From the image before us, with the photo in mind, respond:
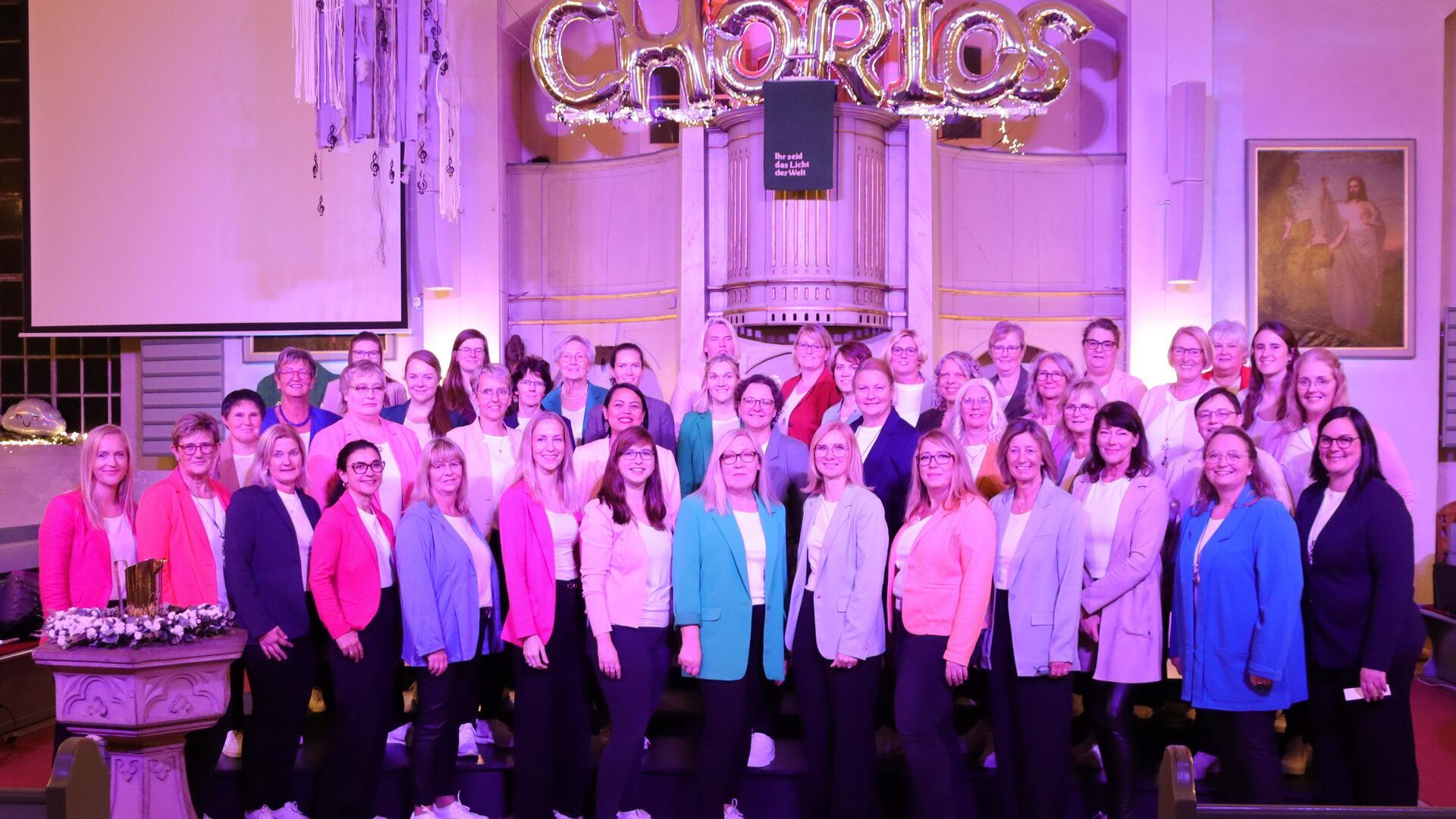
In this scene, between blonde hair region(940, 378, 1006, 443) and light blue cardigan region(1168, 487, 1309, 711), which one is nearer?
light blue cardigan region(1168, 487, 1309, 711)

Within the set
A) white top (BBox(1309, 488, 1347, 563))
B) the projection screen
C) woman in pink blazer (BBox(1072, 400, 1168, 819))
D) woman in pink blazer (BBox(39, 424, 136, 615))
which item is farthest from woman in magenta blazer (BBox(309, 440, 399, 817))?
the projection screen

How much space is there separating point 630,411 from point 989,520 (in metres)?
1.41

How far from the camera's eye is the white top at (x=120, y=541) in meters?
3.93

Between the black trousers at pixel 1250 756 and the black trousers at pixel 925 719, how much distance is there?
0.85m

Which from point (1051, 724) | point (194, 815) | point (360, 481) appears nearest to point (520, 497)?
point (360, 481)

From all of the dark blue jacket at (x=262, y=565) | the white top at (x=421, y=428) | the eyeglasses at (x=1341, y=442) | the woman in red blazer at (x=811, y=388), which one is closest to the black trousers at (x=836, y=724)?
the woman in red blazer at (x=811, y=388)

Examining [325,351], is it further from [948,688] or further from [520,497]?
[948,688]

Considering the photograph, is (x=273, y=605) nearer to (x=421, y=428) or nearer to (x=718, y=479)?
(x=421, y=428)

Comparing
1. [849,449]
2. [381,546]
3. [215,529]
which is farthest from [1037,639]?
[215,529]

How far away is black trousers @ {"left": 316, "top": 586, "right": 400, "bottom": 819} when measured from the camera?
3.79 m

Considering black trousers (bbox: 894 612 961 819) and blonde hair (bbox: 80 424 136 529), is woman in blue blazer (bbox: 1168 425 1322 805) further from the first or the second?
blonde hair (bbox: 80 424 136 529)

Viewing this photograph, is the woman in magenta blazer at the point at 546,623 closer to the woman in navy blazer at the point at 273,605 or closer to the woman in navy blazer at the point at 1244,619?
the woman in navy blazer at the point at 273,605

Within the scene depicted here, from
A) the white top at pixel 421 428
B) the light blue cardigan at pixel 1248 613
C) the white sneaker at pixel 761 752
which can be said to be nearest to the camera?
the light blue cardigan at pixel 1248 613

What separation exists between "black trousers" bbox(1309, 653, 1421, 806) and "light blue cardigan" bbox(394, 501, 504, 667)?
2842 mm
